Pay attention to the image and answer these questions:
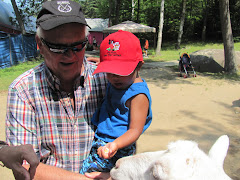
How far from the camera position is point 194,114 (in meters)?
6.69

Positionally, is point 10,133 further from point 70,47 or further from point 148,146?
point 148,146

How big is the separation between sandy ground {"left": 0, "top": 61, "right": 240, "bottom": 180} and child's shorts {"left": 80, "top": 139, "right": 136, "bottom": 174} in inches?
108

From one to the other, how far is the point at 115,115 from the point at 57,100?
0.55m

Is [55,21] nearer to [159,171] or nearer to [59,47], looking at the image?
[59,47]

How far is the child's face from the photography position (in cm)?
208

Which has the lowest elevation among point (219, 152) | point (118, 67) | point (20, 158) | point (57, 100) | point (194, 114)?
point (194, 114)

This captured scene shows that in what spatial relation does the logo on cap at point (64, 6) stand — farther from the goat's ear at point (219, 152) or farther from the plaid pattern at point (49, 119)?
the goat's ear at point (219, 152)

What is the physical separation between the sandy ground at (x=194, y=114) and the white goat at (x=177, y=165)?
259cm

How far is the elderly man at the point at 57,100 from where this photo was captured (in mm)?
1867

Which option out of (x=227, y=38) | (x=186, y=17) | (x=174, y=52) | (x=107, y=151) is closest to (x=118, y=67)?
(x=107, y=151)

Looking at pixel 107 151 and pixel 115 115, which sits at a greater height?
pixel 115 115

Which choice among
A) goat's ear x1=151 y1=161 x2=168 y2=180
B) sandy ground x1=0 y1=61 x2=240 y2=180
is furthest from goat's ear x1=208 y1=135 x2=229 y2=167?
sandy ground x1=0 y1=61 x2=240 y2=180

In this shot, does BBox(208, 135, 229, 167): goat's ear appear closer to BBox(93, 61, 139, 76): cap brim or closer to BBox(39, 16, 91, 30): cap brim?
BBox(93, 61, 139, 76): cap brim

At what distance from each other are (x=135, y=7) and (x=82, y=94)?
35431 mm
